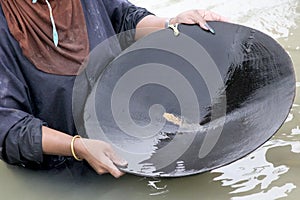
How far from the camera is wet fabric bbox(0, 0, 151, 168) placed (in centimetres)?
197

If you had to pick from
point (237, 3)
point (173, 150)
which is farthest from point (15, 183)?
point (237, 3)

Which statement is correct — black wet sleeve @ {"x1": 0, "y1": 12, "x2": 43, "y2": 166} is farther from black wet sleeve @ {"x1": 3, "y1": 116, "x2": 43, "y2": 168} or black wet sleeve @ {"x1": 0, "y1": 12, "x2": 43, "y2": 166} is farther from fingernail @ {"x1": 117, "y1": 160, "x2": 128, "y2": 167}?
fingernail @ {"x1": 117, "y1": 160, "x2": 128, "y2": 167}

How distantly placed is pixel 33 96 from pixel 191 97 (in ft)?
2.33

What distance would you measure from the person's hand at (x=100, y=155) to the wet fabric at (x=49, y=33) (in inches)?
13.7

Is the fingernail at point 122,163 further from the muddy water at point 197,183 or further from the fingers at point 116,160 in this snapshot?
the muddy water at point 197,183

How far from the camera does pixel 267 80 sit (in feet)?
7.30

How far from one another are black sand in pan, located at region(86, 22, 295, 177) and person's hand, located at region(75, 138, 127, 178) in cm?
8

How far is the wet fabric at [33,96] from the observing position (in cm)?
197

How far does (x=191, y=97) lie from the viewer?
247 cm

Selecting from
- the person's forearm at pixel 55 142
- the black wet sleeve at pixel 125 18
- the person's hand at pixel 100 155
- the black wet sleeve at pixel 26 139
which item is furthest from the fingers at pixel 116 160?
the black wet sleeve at pixel 125 18

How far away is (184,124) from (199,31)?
40cm

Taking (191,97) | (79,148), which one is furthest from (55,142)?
(191,97)

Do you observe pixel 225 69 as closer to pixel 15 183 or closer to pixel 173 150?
pixel 173 150

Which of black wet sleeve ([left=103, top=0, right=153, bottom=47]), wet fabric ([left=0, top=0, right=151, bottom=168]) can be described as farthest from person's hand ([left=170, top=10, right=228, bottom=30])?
wet fabric ([left=0, top=0, right=151, bottom=168])
